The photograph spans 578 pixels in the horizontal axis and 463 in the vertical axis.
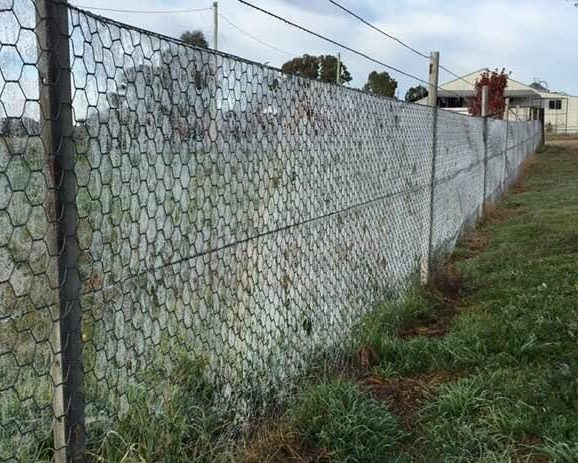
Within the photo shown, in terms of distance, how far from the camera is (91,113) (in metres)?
2.02

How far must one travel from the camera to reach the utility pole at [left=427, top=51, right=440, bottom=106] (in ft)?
24.5

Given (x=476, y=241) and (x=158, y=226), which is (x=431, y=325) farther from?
(x=476, y=241)

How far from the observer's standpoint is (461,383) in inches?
160

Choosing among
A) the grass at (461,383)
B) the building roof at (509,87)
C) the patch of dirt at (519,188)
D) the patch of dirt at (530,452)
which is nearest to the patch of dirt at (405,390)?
the grass at (461,383)

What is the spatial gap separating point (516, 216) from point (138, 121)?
1149 cm

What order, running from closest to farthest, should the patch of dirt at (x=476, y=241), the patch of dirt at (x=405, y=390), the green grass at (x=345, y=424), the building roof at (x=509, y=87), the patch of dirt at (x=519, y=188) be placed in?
the green grass at (x=345, y=424) < the patch of dirt at (x=405, y=390) < the patch of dirt at (x=476, y=241) < the patch of dirt at (x=519, y=188) < the building roof at (x=509, y=87)

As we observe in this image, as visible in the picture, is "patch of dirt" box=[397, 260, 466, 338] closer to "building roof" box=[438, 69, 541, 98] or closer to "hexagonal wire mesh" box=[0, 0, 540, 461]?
"hexagonal wire mesh" box=[0, 0, 540, 461]

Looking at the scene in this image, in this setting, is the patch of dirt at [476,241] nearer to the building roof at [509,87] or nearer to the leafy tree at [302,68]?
the leafy tree at [302,68]

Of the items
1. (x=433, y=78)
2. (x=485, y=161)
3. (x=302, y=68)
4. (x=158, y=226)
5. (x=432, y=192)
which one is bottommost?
(x=432, y=192)

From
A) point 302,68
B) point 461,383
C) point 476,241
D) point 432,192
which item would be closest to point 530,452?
point 461,383

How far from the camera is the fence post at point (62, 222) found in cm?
177

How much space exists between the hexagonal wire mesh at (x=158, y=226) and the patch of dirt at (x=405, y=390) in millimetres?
365

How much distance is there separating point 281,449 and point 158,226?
52.3 inches

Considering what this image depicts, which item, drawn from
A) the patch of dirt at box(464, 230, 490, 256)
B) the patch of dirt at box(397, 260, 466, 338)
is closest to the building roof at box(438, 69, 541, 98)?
the patch of dirt at box(464, 230, 490, 256)
